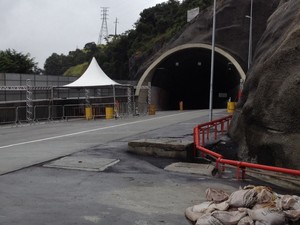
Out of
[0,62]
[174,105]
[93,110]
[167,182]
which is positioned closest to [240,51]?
[174,105]

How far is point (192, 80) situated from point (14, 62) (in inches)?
985

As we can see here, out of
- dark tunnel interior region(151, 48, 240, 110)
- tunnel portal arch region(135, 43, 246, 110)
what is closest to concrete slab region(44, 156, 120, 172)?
tunnel portal arch region(135, 43, 246, 110)

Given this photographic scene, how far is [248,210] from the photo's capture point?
5.92 m

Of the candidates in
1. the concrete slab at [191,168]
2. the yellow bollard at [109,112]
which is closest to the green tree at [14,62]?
the yellow bollard at [109,112]

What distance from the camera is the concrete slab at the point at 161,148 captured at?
11.9 meters

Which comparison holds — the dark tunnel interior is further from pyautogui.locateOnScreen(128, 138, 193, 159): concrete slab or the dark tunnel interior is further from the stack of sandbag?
the stack of sandbag

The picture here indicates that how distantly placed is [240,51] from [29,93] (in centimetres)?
2881

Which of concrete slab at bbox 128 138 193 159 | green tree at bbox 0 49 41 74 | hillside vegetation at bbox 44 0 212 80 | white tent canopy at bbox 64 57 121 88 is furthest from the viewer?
hillside vegetation at bbox 44 0 212 80

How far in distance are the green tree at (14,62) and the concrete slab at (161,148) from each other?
116 ft

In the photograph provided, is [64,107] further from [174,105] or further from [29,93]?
[174,105]

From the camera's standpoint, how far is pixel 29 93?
87.2 feet

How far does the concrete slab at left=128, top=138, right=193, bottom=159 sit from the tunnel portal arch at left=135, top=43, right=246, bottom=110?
102ft

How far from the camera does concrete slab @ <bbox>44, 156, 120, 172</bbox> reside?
1011cm

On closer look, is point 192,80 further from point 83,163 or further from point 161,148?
point 83,163
